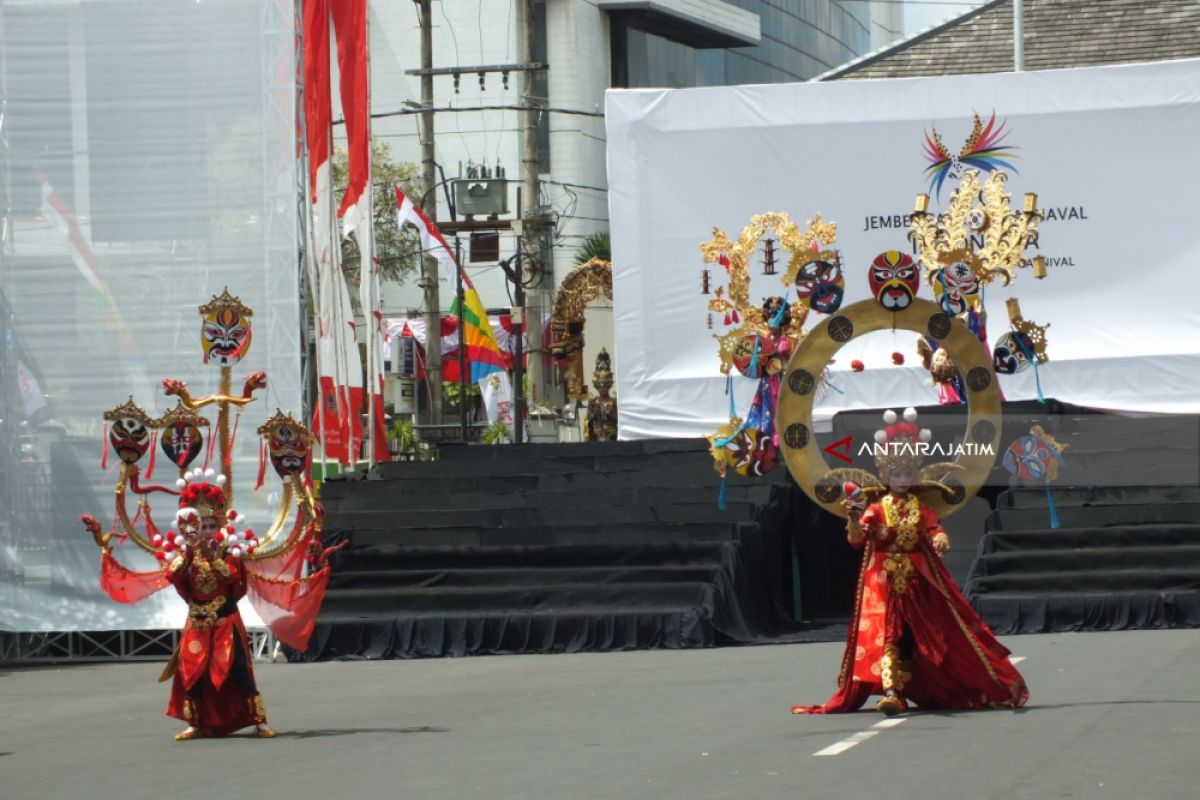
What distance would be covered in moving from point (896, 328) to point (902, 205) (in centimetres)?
1190

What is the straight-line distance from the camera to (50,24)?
56.4 ft

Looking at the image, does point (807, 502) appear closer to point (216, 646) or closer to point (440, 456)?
point (440, 456)

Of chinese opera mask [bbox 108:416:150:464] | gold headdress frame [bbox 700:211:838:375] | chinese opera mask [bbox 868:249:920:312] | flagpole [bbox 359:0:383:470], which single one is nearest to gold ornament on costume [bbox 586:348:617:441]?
gold headdress frame [bbox 700:211:838:375]

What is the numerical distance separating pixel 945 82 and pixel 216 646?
1419 cm

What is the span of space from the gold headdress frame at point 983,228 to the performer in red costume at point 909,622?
9969 millimetres

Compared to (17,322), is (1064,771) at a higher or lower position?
lower

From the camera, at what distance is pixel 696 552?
16938 mm

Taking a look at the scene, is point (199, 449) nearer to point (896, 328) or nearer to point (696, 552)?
point (896, 328)

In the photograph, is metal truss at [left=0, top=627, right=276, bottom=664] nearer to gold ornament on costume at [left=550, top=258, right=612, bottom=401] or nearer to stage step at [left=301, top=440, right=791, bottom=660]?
stage step at [left=301, top=440, right=791, bottom=660]

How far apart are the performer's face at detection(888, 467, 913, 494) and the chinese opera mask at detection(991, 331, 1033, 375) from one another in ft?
30.0

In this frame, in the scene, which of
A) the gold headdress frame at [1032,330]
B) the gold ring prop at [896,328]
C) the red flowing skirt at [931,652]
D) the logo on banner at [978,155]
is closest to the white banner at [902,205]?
the logo on banner at [978,155]

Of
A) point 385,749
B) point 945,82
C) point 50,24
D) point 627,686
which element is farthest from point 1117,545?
point 50,24

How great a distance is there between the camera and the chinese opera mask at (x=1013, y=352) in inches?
770

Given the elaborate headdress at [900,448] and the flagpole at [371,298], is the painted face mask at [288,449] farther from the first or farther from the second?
the flagpole at [371,298]
